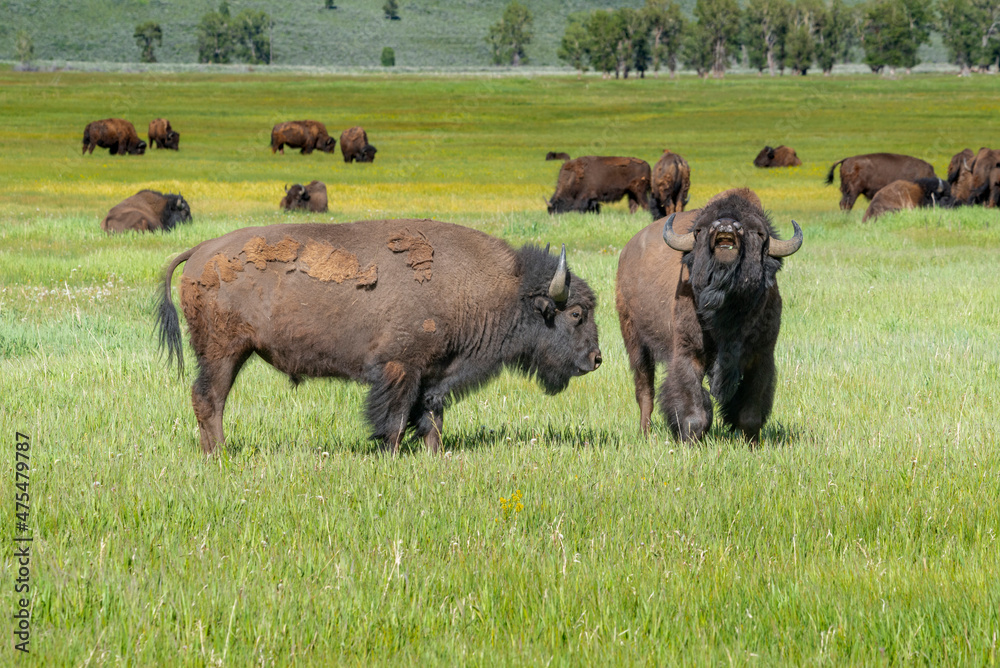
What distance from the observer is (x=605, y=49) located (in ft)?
488

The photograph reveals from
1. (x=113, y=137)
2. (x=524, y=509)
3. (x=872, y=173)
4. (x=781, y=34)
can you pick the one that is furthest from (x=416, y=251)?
(x=781, y=34)

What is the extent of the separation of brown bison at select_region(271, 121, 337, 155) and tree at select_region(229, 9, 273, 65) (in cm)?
13184

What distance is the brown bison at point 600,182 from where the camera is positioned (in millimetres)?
31188

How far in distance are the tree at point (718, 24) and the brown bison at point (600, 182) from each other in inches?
5069

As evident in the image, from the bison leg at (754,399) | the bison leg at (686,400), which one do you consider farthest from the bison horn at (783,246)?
the bison leg at (686,400)

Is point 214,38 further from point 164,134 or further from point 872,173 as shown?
point 872,173

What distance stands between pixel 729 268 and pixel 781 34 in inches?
6464

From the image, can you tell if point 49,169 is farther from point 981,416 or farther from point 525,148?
point 981,416

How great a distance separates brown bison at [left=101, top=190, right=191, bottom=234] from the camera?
2134 cm

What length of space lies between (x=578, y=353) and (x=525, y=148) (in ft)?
171

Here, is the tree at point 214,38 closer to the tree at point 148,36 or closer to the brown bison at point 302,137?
the tree at point 148,36

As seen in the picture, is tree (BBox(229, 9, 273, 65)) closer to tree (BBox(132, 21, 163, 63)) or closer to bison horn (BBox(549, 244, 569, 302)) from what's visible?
tree (BBox(132, 21, 163, 63))

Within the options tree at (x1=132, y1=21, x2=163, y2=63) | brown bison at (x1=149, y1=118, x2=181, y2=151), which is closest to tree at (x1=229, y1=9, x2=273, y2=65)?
tree at (x1=132, y1=21, x2=163, y2=63)

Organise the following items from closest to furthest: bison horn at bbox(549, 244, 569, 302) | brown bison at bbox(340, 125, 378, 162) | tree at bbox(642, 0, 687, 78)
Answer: bison horn at bbox(549, 244, 569, 302), brown bison at bbox(340, 125, 378, 162), tree at bbox(642, 0, 687, 78)
